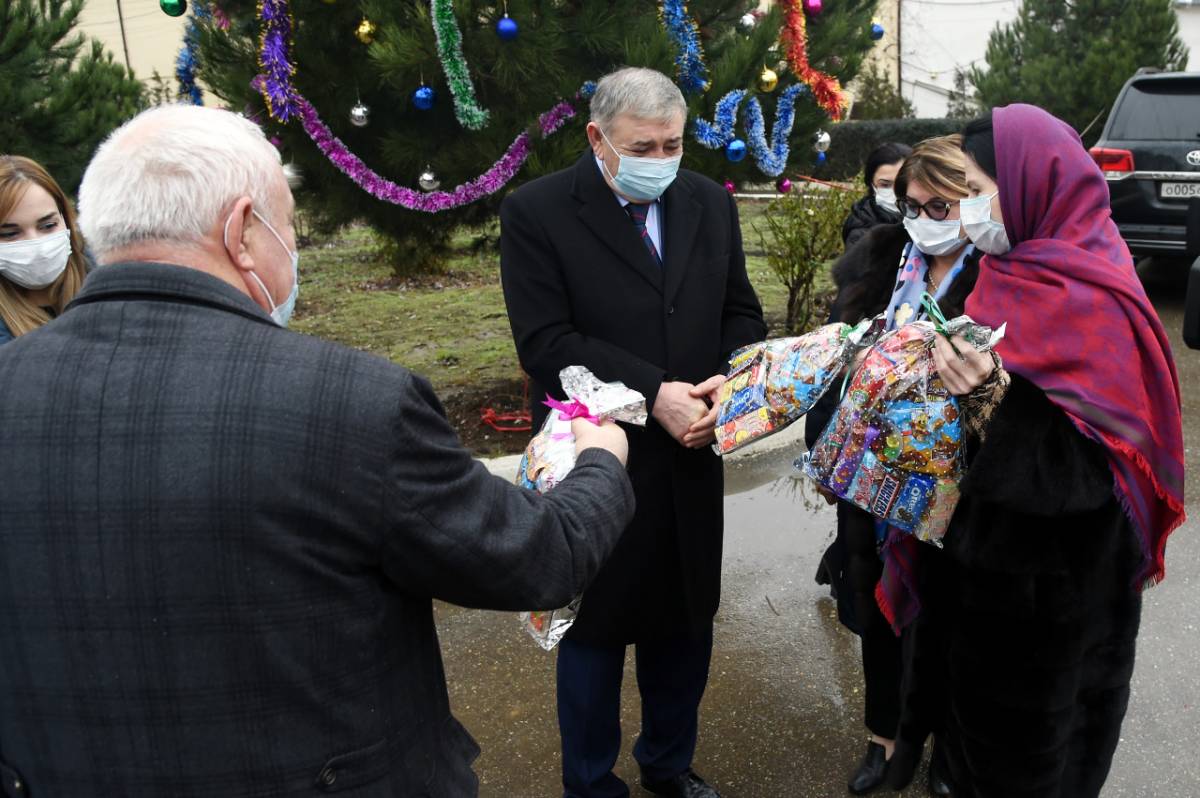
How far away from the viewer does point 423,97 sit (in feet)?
15.2

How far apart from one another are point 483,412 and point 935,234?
3.76 metres

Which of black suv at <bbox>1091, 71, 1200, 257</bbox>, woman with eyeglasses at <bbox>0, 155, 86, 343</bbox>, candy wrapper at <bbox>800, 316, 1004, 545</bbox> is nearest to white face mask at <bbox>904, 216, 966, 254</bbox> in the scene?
candy wrapper at <bbox>800, 316, 1004, 545</bbox>

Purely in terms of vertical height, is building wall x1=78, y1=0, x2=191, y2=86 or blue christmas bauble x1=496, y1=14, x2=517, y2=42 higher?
building wall x1=78, y1=0, x2=191, y2=86

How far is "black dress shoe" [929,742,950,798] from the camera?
9.07 feet

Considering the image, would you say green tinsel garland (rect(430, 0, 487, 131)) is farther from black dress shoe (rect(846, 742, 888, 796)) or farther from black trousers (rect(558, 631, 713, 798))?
black dress shoe (rect(846, 742, 888, 796))

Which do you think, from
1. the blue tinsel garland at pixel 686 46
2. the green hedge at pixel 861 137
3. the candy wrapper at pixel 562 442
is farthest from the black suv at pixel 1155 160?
the green hedge at pixel 861 137

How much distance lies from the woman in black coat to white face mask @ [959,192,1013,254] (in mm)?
2003

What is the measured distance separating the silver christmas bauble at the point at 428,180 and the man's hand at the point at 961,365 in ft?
11.3

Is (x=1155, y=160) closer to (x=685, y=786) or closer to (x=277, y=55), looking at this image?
(x=277, y=55)

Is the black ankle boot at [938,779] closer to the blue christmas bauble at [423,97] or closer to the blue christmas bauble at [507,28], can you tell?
the blue christmas bauble at [507,28]

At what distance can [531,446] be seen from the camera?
215 centimetres

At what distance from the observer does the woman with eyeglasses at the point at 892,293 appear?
249cm

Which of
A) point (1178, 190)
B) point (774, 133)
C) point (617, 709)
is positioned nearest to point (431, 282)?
point (774, 133)

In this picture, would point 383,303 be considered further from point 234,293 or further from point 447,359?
point 234,293
